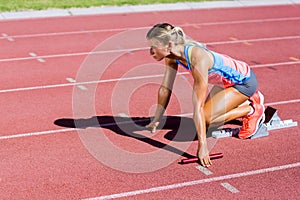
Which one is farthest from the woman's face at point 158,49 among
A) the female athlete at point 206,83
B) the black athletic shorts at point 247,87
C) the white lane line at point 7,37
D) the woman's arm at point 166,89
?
the white lane line at point 7,37

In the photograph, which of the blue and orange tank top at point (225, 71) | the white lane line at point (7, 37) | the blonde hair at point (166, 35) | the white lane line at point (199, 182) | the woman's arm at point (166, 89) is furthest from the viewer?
the white lane line at point (7, 37)

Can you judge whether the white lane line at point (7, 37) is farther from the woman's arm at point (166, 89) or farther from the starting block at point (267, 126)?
the starting block at point (267, 126)

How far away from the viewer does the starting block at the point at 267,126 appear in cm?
689

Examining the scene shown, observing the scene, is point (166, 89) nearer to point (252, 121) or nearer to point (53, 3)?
point (252, 121)

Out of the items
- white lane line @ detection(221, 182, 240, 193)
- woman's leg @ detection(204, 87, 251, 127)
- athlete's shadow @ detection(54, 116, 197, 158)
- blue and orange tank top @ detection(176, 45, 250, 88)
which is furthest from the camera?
athlete's shadow @ detection(54, 116, 197, 158)

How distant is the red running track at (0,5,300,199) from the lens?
5594 millimetres

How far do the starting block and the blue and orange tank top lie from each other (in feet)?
1.94

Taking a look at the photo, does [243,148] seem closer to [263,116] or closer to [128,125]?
[263,116]

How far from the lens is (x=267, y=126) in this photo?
711 cm

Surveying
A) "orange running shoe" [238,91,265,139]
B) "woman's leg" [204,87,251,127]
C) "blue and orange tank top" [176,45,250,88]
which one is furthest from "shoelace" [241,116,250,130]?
"blue and orange tank top" [176,45,250,88]

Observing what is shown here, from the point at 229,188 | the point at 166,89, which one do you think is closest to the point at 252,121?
the point at 166,89

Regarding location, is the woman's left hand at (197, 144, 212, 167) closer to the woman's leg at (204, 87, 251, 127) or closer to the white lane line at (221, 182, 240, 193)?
the white lane line at (221, 182, 240, 193)

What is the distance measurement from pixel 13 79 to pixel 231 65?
4018 mm

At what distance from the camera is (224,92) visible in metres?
6.64
